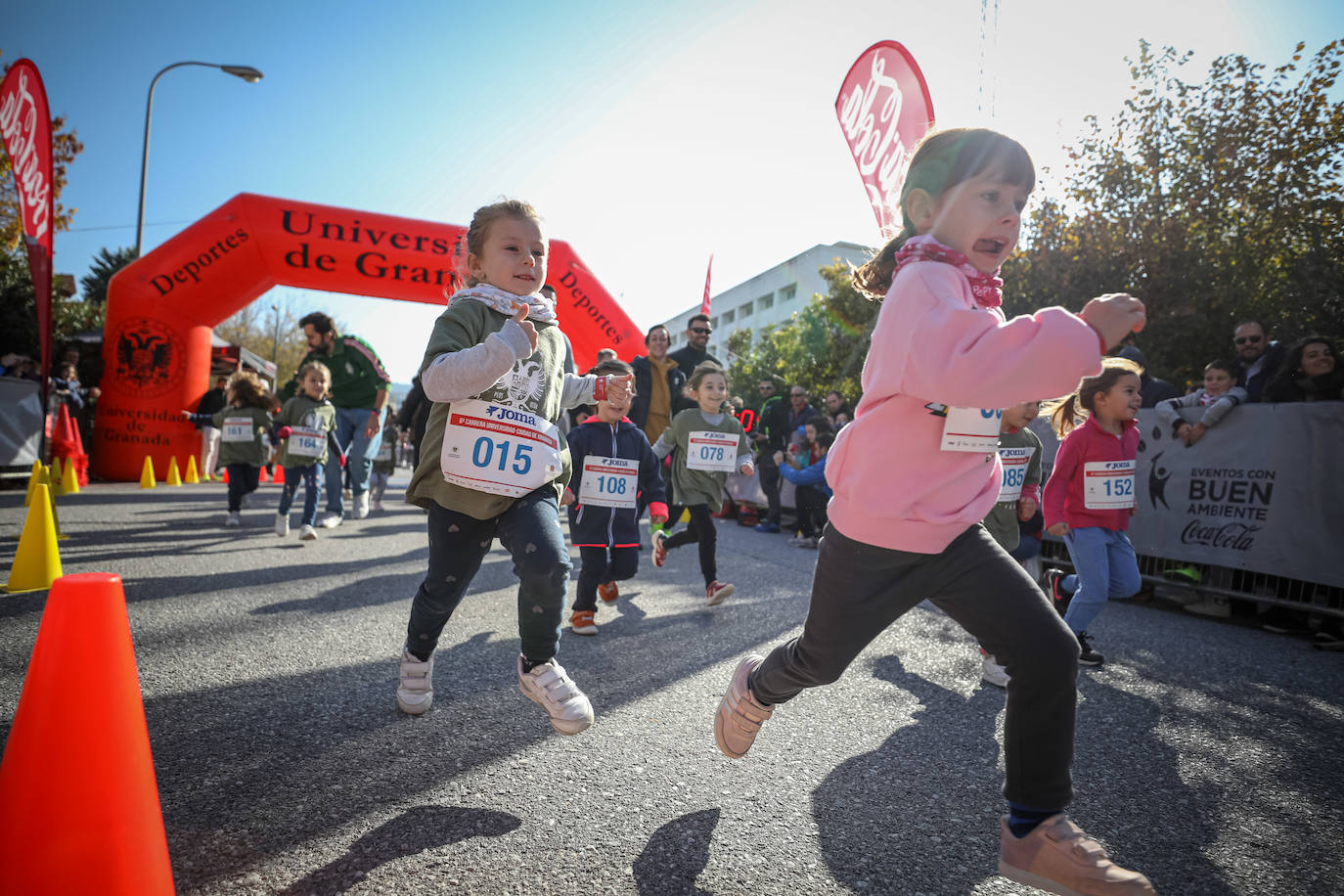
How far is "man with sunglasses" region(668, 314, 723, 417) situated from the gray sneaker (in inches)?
205

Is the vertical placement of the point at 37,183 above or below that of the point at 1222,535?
above

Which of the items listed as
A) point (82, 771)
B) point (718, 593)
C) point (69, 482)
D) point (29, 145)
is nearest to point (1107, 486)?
point (718, 593)

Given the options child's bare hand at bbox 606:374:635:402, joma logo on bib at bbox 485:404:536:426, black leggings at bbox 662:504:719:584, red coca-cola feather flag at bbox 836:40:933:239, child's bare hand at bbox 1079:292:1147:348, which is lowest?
black leggings at bbox 662:504:719:584

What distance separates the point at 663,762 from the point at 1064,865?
4.03 feet

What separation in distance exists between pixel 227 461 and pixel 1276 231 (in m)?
13.8

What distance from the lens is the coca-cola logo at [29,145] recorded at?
7367mm

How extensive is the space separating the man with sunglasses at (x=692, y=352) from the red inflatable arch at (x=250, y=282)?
3.71 meters

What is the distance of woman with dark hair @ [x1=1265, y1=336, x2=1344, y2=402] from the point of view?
18.9ft

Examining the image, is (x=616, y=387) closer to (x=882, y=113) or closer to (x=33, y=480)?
(x=882, y=113)

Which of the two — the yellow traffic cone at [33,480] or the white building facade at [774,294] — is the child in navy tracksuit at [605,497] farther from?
the white building facade at [774,294]

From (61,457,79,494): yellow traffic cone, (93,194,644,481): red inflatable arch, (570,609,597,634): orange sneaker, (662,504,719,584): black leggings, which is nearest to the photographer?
(570,609,597,634): orange sneaker

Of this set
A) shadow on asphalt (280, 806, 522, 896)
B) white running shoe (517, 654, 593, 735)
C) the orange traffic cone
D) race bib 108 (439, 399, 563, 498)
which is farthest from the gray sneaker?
the orange traffic cone

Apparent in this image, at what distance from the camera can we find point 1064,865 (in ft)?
5.21

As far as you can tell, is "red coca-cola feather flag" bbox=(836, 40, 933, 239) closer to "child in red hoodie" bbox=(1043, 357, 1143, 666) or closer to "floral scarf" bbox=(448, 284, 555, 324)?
"child in red hoodie" bbox=(1043, 357, 1143, 666)
